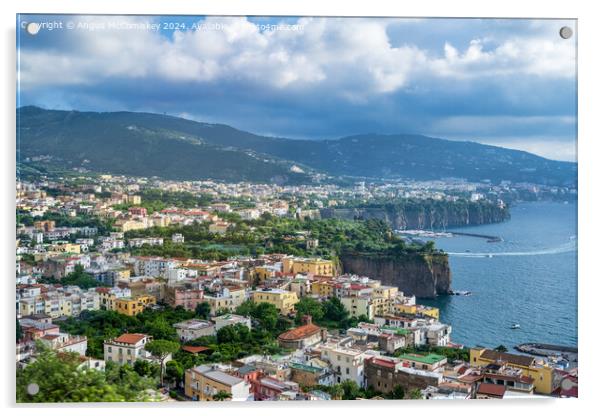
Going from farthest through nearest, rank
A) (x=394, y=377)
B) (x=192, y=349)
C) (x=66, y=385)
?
(x=192, y=349)
(x=394, y=377)
(x=66, y=385)

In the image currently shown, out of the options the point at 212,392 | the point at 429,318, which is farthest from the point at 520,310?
the point at 212,392

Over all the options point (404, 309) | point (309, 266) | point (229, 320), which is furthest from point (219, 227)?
point (404, 309)

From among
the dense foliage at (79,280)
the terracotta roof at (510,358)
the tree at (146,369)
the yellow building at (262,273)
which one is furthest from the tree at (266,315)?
the terracotta roof at (510,358)

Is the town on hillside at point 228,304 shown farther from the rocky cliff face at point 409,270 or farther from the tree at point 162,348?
the rocky cliff face at point 409,270

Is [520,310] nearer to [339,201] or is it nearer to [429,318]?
[429,318]

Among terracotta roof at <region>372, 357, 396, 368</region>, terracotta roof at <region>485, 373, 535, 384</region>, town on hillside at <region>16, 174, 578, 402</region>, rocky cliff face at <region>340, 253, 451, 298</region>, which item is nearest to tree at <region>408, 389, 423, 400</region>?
town on hillside at <region>16, 174, 578, 402</region>

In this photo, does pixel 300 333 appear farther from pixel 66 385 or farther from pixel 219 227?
pixel 219 227
